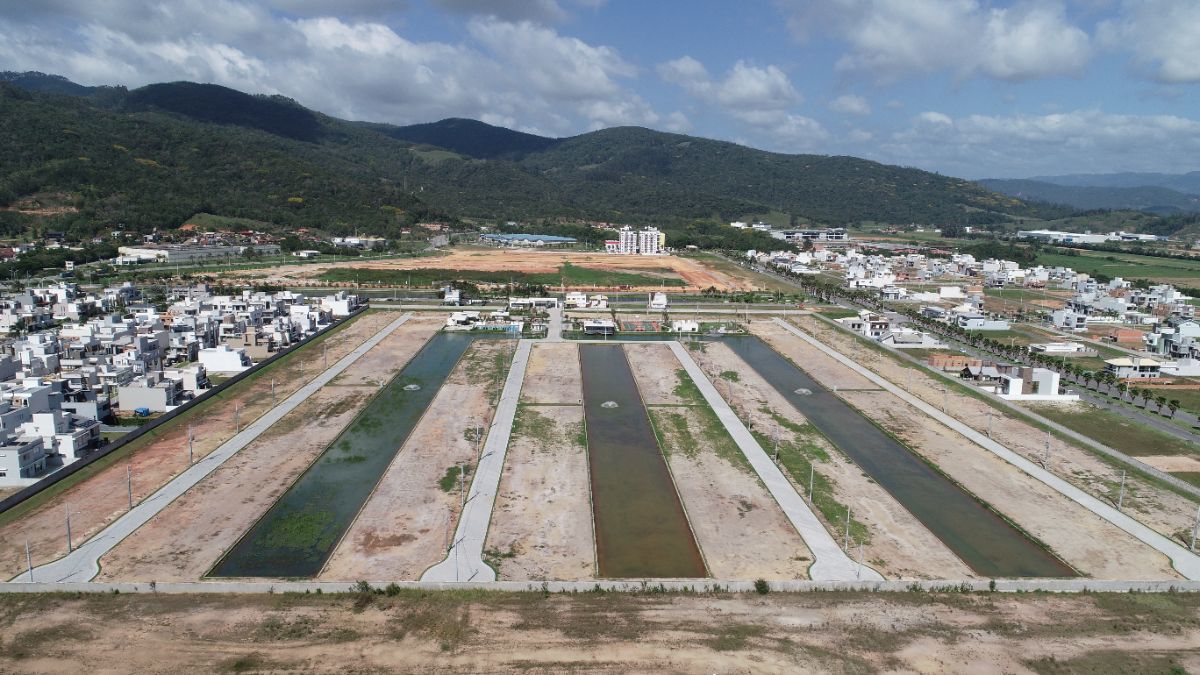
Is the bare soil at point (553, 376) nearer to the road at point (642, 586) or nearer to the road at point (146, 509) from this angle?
the road at point (146, 509)

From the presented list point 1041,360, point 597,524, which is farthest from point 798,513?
point 1041,360

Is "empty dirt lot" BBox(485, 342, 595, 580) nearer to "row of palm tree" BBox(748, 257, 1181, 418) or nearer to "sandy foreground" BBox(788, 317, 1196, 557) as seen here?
"sandy foreground" BBox(788, 317, 1196, 557)

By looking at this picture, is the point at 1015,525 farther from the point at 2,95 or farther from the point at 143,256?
the point at 2,95

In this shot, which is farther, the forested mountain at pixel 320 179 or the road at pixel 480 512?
the forested mountain at pixel 320 179

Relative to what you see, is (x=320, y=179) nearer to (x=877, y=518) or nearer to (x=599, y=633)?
(x=877, y=518)

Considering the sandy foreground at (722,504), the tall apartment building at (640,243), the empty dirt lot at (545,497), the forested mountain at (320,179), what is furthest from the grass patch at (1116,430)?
the forested mountain at (320,179)

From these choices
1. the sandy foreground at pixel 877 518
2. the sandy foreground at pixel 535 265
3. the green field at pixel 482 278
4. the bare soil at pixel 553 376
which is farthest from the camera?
the sandy foreground at pixel 535 265
